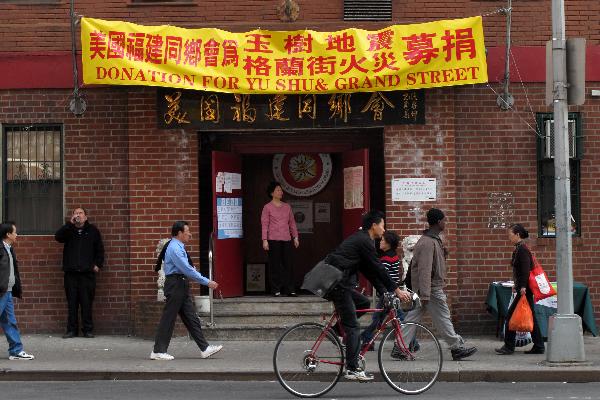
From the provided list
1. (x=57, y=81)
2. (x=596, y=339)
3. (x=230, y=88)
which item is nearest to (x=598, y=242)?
(x=596, y=339)

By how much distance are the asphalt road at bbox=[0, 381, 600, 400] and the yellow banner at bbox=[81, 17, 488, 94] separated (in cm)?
485

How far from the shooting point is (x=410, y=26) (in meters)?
17.0

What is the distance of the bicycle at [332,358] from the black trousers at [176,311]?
9.79 ft

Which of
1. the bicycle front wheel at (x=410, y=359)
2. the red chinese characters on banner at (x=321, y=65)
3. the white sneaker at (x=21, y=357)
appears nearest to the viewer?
the bicycle front wheel at (x=410, y=359)

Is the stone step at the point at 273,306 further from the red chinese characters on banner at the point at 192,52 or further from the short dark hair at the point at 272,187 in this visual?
the red chinese characters on banner at the point at 192,52

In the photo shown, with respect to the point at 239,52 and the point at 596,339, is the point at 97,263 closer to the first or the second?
the point at 239,52

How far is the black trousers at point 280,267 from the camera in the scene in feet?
60.0

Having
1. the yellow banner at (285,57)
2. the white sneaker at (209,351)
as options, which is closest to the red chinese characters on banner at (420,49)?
the yellow banner at (285,57)

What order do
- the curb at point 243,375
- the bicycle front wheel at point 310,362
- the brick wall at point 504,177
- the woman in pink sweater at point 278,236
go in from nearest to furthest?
the bicycle front wheel at point 310,362 → the curb at point 243,375 → the brick wall at point 504,177 → the woman in pink sweater at point 278,236

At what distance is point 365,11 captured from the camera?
17.6 metres

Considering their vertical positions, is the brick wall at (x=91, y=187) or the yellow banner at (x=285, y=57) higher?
the yellow banner at (x=285, y=57)

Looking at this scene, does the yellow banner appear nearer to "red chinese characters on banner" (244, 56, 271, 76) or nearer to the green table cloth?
"red chinese characters on banner" (244, 56, 271, 76)

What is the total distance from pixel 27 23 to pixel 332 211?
17.8ft

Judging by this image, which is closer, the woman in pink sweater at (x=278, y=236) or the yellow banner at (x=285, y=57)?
the yellow banner at (x=285, y=57)
